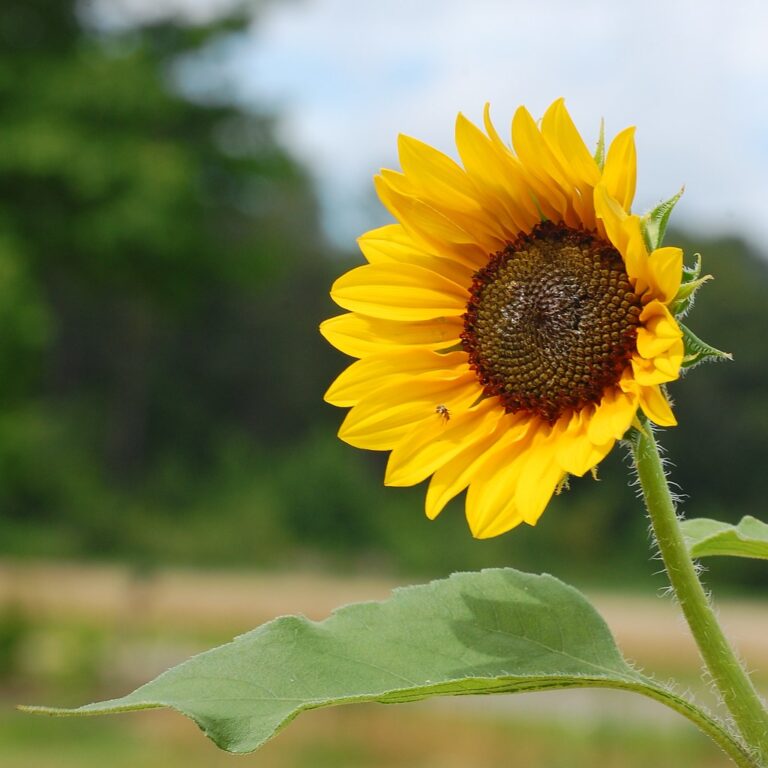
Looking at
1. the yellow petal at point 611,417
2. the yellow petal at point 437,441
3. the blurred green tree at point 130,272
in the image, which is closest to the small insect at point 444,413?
the yellow petal at point 437,441

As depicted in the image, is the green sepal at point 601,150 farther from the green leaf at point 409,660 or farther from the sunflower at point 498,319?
the green leaf at point 409,660

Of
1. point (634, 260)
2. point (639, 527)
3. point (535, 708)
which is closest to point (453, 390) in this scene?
point (634, 260)

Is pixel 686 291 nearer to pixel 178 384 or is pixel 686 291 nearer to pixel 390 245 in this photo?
pixel 390 245

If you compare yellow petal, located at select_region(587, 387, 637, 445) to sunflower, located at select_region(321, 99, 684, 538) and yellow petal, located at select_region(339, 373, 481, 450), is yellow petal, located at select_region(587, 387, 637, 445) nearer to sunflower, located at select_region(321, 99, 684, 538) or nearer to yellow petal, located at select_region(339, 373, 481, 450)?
sunflower, located at select_region(321, 99, 684, 538)

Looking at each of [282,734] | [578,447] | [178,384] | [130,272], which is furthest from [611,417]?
[178,384]

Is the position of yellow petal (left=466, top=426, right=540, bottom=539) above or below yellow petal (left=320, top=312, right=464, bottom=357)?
below

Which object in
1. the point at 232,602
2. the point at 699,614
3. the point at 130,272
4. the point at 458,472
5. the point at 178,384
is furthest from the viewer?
the point at 178,384

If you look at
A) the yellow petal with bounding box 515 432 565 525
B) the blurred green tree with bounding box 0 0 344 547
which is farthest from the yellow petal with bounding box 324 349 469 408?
the blurred green tree with bounding box 0 0 344 547
